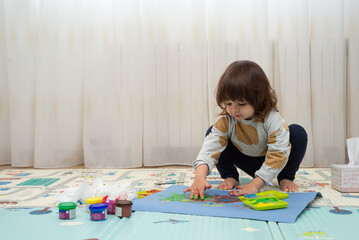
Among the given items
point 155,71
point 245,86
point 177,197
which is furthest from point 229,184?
point 155,71

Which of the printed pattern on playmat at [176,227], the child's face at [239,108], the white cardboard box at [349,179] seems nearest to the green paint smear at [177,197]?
the printed pattern on playmat at [176,227]

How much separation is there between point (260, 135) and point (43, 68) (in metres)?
1.16

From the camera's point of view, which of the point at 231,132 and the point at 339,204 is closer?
the point at 339,204

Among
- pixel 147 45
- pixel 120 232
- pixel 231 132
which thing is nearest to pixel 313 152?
pixel 231 132

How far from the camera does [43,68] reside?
1.75 metres

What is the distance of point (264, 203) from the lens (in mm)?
841

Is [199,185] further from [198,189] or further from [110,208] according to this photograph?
[110,208]

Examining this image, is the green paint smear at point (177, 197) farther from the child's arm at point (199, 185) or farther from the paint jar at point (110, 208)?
the paint jar at point (110, 208)

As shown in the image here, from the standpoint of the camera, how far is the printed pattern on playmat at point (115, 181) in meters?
0.98

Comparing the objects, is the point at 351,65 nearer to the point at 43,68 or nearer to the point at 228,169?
the point at 228,169

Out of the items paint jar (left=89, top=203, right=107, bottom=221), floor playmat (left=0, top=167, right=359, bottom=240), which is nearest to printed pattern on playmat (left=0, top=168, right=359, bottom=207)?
floor playmat (left=0, top=167, right=359, bottom=240)

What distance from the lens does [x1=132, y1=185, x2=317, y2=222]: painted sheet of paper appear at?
2.59ft

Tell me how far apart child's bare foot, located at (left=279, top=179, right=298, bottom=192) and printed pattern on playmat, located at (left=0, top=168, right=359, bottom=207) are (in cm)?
3

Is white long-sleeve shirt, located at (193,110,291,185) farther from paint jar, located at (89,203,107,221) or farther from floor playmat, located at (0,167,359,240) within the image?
A: paint jar, located at (89,203,107,221)
